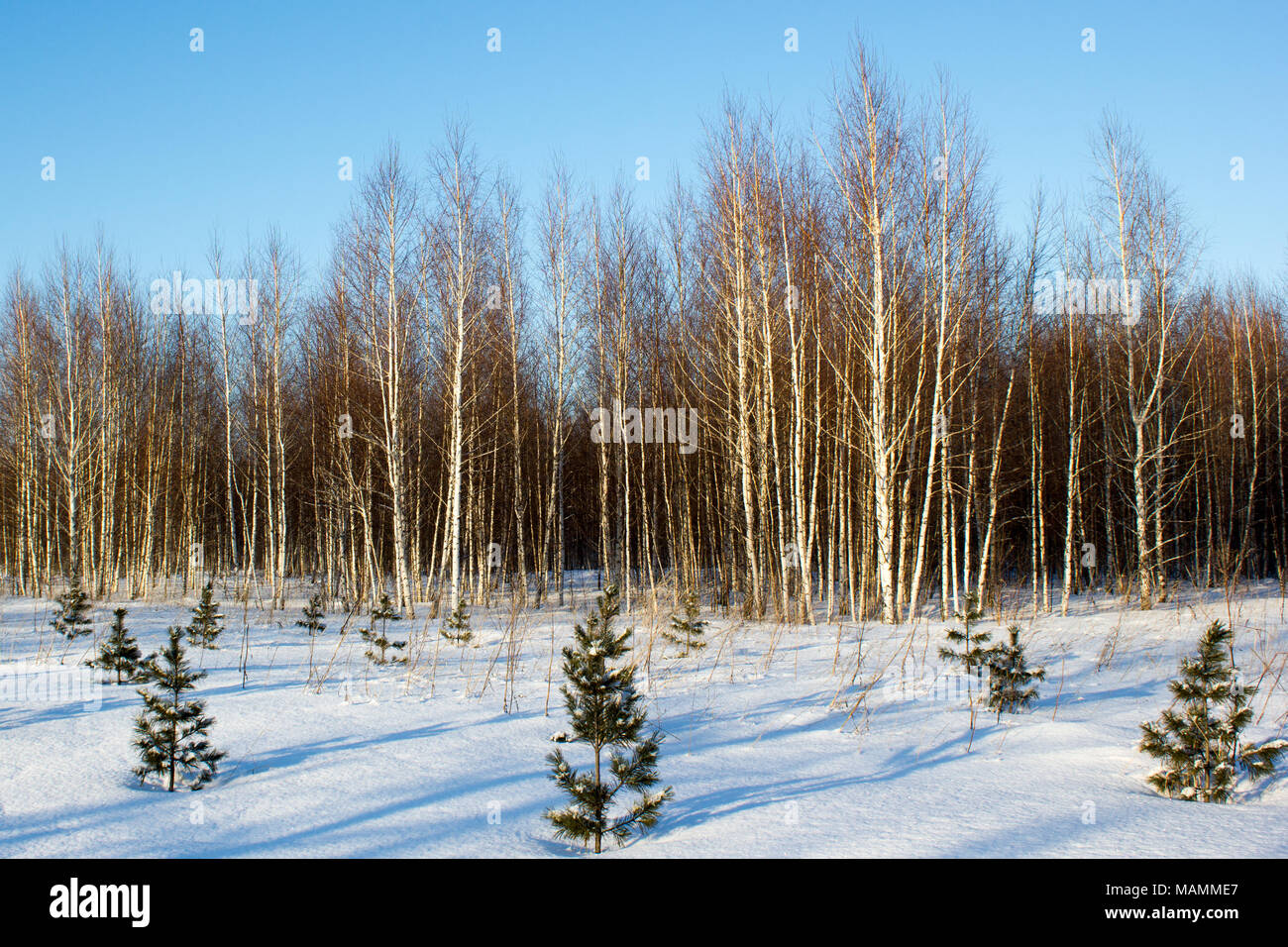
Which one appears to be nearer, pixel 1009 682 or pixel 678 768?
pixel 678 768

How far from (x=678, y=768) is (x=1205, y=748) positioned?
2885 millimetres

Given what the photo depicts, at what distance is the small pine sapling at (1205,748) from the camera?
3.97m

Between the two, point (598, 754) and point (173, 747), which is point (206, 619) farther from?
point (598, 754)

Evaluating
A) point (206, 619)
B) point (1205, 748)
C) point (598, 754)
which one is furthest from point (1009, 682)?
point (206, 619)

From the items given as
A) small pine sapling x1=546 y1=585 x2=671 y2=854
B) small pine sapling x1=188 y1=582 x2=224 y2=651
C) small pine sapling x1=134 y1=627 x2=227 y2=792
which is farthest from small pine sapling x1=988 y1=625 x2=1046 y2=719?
small pine sapling x1=188 y1=582 x2=224 y2=651

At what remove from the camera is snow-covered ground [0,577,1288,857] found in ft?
11.2

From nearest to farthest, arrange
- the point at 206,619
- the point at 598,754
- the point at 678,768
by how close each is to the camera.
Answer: the point at 598,754 → the point at 678,768 → the point at 206,619

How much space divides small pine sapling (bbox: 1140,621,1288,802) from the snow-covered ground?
0.51 ft

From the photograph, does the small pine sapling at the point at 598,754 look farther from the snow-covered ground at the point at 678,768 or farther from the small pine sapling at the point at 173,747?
the small pine sapling at the point at 173,747

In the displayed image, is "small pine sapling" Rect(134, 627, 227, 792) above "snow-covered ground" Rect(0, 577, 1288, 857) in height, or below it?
above

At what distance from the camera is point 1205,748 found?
4.06m

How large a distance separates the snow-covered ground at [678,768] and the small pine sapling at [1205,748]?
15cm

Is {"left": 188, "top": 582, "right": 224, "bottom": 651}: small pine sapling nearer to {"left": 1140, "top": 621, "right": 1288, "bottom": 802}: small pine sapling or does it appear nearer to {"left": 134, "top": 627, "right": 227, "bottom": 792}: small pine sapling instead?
{"left": 134, "top": 627, "right": 227, "bottom": 792}: small pine sapling

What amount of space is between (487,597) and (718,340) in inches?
309
